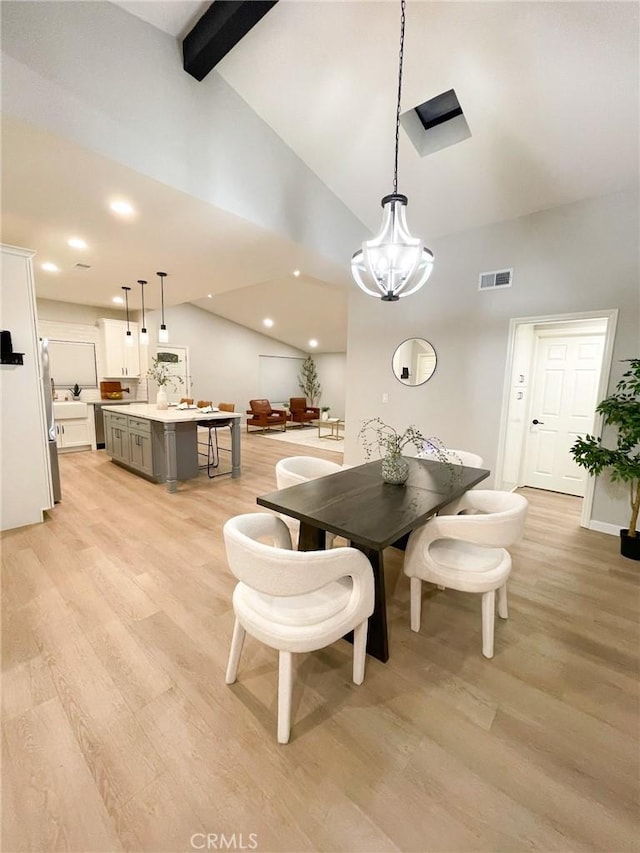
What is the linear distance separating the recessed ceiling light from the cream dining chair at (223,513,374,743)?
2.82m

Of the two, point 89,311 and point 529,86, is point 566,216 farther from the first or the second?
point 89,311

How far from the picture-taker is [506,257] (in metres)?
3.82

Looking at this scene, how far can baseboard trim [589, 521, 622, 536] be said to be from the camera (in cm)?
333

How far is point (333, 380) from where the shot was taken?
1177 cm

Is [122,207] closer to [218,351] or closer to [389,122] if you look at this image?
[389,122]

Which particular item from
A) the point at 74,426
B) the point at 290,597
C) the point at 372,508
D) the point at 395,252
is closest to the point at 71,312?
the point at 74,426

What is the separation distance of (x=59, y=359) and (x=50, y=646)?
242 inches

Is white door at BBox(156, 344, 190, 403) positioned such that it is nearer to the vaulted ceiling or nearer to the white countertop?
the white countertop

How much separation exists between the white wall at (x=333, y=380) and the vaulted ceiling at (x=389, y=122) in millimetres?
7444

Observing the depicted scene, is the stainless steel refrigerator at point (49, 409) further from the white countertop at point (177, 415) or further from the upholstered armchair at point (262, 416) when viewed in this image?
the upholstered armchair at point (262, 416)

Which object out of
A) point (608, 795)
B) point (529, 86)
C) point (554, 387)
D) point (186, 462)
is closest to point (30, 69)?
point (529, 86)

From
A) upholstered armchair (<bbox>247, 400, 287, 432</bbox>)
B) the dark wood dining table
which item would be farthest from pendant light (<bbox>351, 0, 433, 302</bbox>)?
upholstered armchair (<bbox>247, 400, 287, 432</bbox>)

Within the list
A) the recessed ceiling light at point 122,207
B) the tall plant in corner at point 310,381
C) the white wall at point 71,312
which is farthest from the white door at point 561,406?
the tall plant in corner at point 310,381

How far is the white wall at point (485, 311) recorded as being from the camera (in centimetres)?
321
